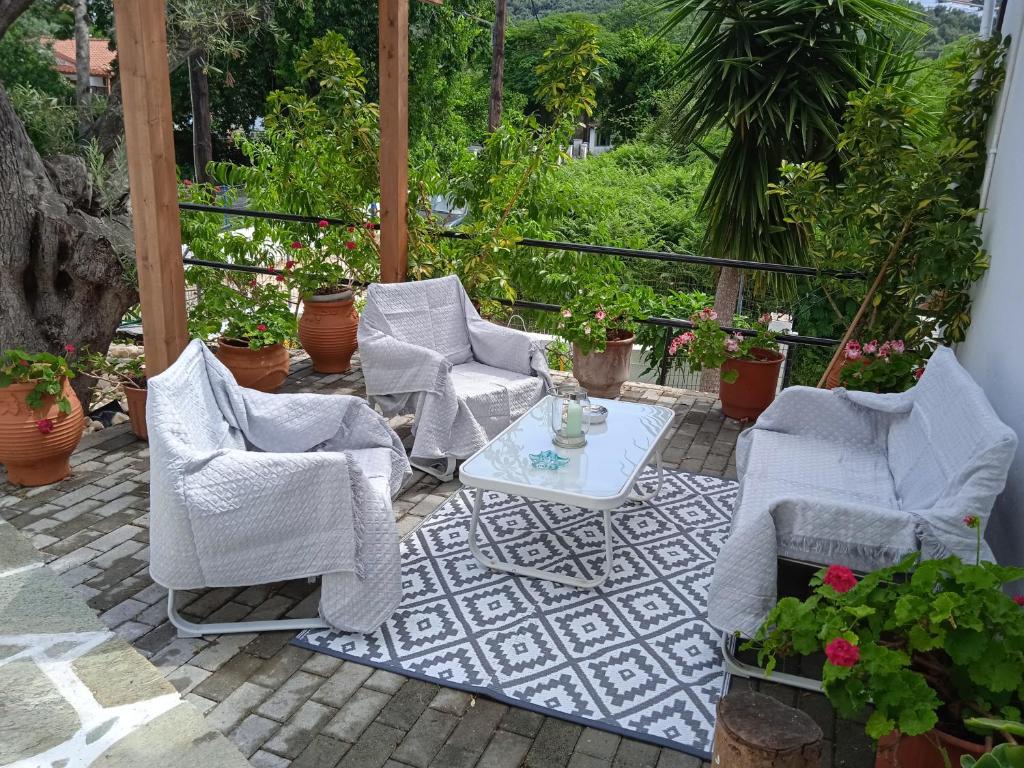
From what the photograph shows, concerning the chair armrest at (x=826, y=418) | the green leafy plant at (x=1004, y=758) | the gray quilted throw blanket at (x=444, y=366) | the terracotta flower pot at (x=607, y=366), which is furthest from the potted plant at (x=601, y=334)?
the green leafy plant at (x=1004, y=758)

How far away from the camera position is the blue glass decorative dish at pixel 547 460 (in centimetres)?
323

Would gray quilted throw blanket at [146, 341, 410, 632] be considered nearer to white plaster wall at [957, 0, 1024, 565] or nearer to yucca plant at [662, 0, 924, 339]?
white plaster wall at [957, 0, 1024, 565]

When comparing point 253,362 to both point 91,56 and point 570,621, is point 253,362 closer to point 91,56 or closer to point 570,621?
point 570,621

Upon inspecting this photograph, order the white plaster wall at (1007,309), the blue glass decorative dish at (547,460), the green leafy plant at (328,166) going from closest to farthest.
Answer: the white plaster wall at (1007,309) < the blue glass decorative dish at (547,460) < the green leafy plant at (328,166)

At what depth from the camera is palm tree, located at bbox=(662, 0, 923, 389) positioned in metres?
5.73

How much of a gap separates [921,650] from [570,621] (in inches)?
48.9

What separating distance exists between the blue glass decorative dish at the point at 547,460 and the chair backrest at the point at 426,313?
1264 millimetres

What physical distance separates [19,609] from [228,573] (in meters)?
0.75

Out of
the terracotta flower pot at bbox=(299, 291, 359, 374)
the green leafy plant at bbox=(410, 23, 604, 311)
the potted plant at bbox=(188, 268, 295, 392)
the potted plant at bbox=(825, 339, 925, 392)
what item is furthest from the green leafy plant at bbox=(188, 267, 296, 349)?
the potted plant at bbox=(825, 339, 925, 392)

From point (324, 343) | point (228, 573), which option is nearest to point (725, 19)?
point (324, 343)

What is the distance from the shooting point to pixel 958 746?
190cm

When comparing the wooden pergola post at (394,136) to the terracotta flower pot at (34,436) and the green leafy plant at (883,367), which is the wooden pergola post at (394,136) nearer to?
the terracotta flower pot at (34,436)

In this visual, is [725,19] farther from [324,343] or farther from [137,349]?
[137,349]

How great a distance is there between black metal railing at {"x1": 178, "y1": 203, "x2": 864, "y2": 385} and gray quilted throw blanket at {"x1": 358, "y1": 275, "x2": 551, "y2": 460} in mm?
939
